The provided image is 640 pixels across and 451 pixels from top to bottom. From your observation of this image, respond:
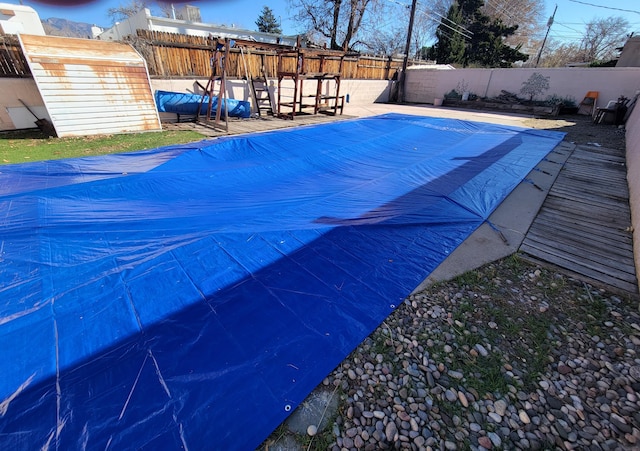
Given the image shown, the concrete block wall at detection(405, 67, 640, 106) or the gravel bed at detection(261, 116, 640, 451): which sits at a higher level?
the concrete block wall at detection(405, 67, 640, 106)

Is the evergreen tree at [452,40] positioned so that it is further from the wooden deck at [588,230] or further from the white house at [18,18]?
the white house at [18,18]

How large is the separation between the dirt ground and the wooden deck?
2.76 m

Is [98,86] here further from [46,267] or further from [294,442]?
[294,442]

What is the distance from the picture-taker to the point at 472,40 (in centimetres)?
2100

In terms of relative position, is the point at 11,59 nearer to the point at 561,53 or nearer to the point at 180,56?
the point at 180,56

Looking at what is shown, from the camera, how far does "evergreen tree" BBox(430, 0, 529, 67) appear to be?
790 inches

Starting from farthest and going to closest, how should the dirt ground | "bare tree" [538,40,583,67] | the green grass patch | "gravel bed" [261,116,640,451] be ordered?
"bare tree" [538,40,583,67] → the dirt ground → the green grass patch → "gravel bed" [261,116,640,451]

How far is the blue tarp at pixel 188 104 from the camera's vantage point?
6.59 metres

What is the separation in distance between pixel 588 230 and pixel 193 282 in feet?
11.7

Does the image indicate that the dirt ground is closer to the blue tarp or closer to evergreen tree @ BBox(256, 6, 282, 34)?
the blue tarp

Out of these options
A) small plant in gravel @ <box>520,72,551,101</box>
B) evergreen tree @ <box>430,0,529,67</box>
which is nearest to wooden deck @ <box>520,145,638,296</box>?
small plant in gravel @ <box>520,72,551,101</box>

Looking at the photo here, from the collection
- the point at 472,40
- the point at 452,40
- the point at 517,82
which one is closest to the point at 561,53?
the point at 472,40

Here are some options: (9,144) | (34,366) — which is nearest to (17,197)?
(34,366)

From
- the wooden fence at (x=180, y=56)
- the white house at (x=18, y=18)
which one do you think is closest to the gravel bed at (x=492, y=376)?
the wooden fence at (x=180, y=56)
